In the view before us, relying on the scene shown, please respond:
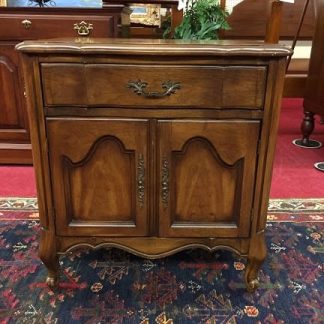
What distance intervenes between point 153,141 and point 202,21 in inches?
26.3

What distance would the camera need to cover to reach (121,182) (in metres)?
0.95

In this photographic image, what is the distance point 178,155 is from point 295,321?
0.56 meters

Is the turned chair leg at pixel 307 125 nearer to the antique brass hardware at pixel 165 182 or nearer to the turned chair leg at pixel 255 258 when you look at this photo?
the turned chair leg at pixel 255 258

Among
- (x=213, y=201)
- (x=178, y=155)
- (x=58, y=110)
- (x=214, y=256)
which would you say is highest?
(x=58, y=110)

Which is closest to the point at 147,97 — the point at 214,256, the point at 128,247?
the point at 128,247

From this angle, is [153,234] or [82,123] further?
[153,234]

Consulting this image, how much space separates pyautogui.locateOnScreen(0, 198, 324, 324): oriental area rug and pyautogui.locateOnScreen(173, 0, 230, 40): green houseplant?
795mm

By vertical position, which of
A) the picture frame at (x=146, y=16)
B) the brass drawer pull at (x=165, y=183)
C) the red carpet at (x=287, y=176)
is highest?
the picture frame at (x=146, y=16)

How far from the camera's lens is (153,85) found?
849 mm

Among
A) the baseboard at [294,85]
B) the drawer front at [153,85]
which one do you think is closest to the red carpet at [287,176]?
the baseboard at [294,85]

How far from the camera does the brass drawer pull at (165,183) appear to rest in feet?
3.02

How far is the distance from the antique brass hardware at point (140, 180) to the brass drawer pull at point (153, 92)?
0.16 m

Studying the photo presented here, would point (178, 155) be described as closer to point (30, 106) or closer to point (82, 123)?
point (82, 123)

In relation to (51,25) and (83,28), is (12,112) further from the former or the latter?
(83,28)
